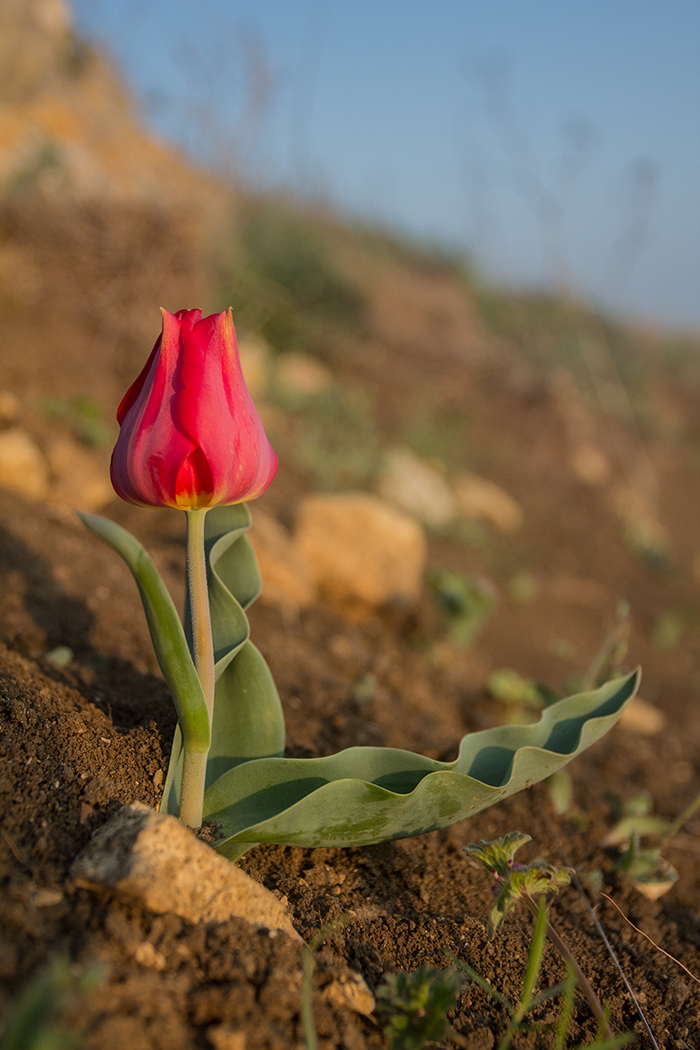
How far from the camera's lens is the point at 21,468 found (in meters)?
2.71

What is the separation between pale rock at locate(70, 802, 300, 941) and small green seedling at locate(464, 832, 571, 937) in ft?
0.98

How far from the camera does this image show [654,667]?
4.01m

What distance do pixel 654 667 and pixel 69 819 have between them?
142 inches

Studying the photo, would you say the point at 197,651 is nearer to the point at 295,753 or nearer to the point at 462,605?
the point at 295,753

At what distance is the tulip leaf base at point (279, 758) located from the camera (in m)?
1.05

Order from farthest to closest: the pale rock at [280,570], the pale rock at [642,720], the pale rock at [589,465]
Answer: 1. the pale rock at [589,465]
2. the pale rock at [642,720]
3. the pale rock at [280,570]

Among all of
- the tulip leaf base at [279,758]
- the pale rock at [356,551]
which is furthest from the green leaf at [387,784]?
the pale rock at [356,551]

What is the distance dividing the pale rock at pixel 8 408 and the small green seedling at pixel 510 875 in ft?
8.58

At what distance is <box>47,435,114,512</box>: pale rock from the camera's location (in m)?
2.84

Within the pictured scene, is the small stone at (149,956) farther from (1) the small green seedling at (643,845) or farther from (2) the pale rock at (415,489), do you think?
(2) the pale rock at (415,489)

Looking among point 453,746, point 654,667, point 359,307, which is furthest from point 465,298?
point 453,746

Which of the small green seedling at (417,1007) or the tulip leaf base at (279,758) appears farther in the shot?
the tulip leaf base at (279,758)

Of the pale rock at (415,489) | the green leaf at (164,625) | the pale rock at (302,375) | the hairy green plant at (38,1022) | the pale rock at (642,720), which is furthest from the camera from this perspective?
the pale rock at (302,375)

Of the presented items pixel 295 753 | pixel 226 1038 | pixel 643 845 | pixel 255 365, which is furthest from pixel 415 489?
pixel 226 1038
